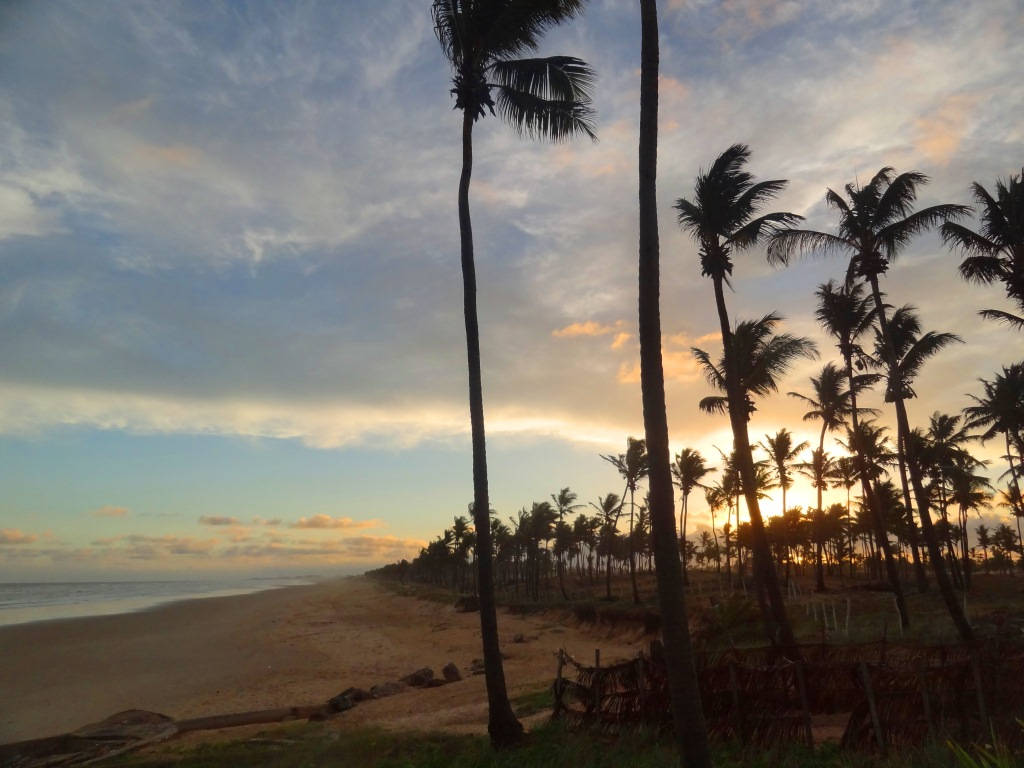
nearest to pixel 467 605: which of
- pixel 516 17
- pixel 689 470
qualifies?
pixel 689 470

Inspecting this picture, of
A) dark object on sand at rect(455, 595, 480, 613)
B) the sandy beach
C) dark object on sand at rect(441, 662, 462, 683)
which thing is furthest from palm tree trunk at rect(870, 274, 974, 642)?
dark object on sand at rect(455, 595, 480, 613)

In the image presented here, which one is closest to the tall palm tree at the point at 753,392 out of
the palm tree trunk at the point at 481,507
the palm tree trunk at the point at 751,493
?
the palm tree trunk at the point at 751,493

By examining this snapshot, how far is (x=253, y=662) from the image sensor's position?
2848 cm

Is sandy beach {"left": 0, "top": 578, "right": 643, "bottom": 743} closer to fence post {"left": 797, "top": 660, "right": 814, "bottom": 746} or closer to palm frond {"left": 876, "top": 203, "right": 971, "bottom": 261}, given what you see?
fence post {"left": 797, "top": 660, "right": 814, "bottom": 746}

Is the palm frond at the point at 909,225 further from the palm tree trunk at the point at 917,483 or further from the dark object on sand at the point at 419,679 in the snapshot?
the dark object on sand at the point at 419,679

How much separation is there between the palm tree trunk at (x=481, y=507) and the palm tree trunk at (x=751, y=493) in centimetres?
740

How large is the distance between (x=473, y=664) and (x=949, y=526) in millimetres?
42556

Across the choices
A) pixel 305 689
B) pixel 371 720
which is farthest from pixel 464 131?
pixel 305 689

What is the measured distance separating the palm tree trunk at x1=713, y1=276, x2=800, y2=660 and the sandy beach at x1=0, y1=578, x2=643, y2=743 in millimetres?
7654

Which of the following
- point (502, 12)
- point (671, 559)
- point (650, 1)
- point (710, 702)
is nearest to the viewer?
point (671, 559)

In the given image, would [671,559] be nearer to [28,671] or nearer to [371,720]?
[371,720]

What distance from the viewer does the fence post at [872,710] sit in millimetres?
9133

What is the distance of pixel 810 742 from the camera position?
949 cm

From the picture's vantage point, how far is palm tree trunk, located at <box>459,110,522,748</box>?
11.5 meters
